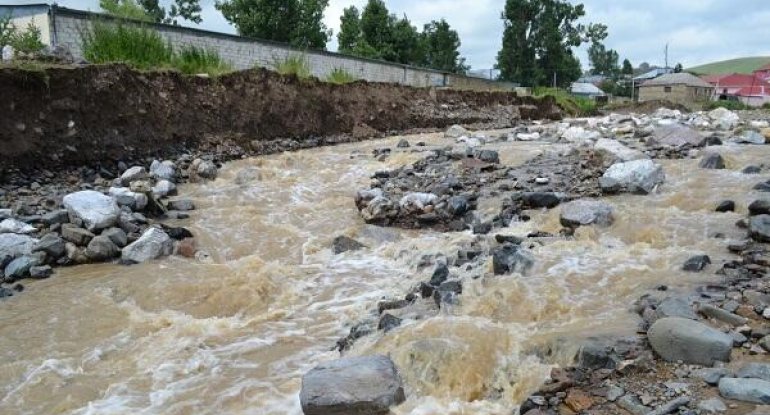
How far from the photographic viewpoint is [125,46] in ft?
40.7

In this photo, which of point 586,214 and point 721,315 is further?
point 586,214

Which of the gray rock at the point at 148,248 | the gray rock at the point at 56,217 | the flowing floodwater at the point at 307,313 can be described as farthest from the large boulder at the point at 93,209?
the flowing floodwater at the point at 307,313

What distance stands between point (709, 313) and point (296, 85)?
12.4 metres

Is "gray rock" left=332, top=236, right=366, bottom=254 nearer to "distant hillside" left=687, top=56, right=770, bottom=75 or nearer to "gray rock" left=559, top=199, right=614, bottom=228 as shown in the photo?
"gray rock" left=559, top=199, right=614, bottom=228

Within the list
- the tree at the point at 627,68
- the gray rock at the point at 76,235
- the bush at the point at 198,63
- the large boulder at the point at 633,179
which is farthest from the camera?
the tree at the point at 627,68

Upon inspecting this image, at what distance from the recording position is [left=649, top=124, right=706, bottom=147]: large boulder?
10.6 metres

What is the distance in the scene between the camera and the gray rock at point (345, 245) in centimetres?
710

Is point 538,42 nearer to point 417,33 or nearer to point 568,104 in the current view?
point 417,33

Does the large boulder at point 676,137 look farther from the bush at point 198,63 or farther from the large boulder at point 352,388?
the bush at point 198,63

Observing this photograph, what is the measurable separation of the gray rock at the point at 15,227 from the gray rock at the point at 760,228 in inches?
315

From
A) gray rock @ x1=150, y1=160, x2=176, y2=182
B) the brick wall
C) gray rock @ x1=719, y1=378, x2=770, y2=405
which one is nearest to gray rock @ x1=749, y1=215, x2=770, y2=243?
gray rock @ x1=719, y1=378, x2=770, y2=405

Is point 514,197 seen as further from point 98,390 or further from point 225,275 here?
point 98,390

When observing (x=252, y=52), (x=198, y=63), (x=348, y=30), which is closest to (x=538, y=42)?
(x=348, y=30)

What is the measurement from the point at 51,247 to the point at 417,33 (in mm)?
36618
